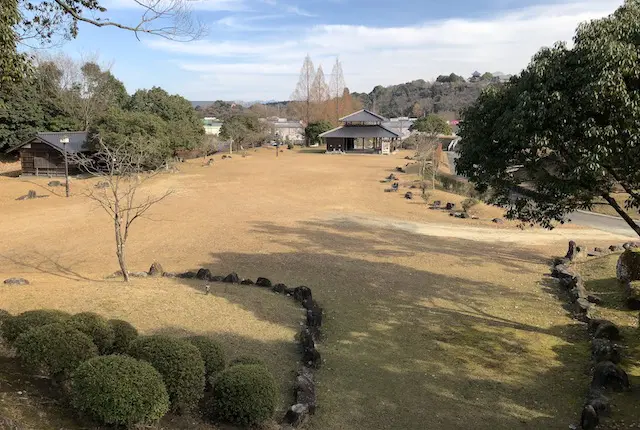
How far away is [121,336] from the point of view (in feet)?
19.4

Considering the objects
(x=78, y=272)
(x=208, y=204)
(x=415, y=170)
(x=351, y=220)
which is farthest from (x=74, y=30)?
(x=415, y=170)

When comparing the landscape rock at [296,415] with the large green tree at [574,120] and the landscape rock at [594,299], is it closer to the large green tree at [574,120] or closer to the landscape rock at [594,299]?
the large green tree at [574,120]

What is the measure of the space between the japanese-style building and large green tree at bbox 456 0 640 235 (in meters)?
51.5

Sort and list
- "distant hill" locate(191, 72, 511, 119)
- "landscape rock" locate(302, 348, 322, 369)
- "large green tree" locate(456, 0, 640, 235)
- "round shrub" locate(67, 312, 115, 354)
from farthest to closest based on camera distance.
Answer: "distant hill" locate(191, 72, 511, 119), "landscape rock" locate(302, 348, 322, 369), "large green tree" locate(456, 0, 640, 235), "round shrub" locate(67, 312, 115, 354)

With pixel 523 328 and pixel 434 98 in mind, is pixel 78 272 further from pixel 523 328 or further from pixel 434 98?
pixel 434 98

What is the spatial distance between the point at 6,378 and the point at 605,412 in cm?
757

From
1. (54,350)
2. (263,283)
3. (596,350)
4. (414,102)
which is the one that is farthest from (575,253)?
(414,102)

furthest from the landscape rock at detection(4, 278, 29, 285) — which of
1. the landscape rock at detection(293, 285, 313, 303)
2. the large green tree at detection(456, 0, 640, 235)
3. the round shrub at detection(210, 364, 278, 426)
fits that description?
the large green tree at detection(456, 0, 640, 235)

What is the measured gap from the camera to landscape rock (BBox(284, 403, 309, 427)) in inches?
236

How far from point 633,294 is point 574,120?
678cm

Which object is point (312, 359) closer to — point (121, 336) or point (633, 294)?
point (121, 336)

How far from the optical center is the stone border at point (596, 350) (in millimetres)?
6660

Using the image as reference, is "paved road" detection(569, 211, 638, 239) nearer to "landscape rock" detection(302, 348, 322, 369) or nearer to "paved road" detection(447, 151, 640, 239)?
"paved road" detection(447, 151, 640, 239)

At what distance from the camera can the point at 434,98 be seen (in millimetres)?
146250
